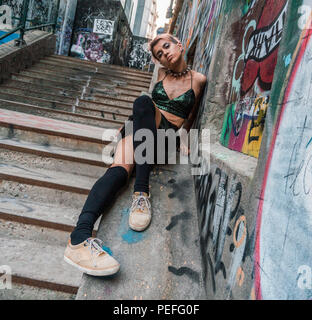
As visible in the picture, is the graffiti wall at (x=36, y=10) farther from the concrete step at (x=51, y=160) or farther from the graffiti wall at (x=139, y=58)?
the graffiti wall at (x=139, y=58)

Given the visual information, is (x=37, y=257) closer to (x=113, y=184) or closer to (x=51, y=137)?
(x=113, y=184)

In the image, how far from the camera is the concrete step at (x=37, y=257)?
155 centimetres

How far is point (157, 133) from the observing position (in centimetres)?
219

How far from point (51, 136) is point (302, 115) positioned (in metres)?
2.45

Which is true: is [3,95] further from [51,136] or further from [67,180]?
[67,180]

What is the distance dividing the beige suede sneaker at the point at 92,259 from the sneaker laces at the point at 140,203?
0.40 meters

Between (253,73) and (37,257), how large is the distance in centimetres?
179

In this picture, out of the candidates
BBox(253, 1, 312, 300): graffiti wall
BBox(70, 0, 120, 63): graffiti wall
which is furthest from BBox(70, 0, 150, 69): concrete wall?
BBox(253, 1, 312, 300): graffiti wall

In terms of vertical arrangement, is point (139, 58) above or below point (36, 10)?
above

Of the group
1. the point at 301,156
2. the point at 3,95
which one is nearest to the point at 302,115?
the point at 301,156

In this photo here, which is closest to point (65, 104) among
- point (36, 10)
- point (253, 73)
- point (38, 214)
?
point (38, 214)

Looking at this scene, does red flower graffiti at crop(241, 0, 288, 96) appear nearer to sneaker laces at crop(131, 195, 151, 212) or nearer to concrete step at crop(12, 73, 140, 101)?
sneaker laces at crop(131, 195, 151, 212)

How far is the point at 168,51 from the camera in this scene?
2.40 m
